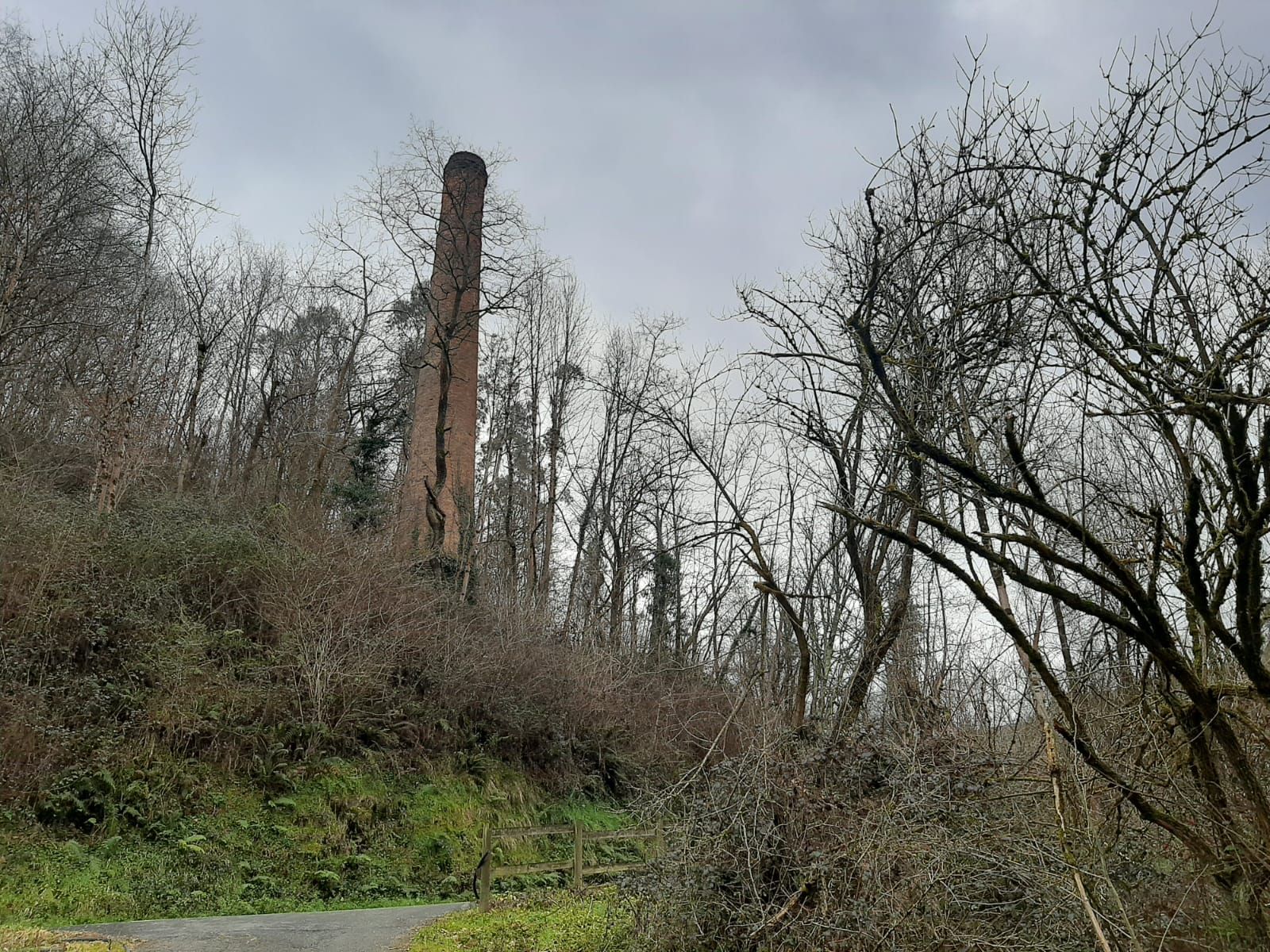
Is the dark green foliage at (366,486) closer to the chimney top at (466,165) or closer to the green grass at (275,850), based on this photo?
the green grass at (275,850)

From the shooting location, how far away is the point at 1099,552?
4.31m

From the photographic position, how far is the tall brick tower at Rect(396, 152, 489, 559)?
68.6 ft

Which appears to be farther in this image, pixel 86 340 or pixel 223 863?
pixel 86 340

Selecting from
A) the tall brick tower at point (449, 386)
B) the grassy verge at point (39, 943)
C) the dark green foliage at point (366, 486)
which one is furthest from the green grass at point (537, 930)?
the tall brick tower at point (449, 386)

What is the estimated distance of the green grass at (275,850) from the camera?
34.1 feet

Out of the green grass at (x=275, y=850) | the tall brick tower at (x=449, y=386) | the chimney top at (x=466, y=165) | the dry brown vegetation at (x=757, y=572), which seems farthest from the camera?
the chimney top at (x=466, y=165)

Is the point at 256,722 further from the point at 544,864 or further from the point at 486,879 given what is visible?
the point at 486,879

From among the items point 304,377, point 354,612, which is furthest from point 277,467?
point 354,612

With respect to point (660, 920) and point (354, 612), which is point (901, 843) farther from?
point (354, 612)

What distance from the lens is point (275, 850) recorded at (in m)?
12.3

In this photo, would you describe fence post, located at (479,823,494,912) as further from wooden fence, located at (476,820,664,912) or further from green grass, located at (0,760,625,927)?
green grass, located at (0,760,625,927)

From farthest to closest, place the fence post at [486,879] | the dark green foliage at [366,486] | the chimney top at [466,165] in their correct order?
1. the chimney top at [466,165]
2. the dark green foliage at [366,486]
3. the fence post at [486,879]

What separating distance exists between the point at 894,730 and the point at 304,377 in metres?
24.4

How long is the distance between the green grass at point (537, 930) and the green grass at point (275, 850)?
2.91 metres
